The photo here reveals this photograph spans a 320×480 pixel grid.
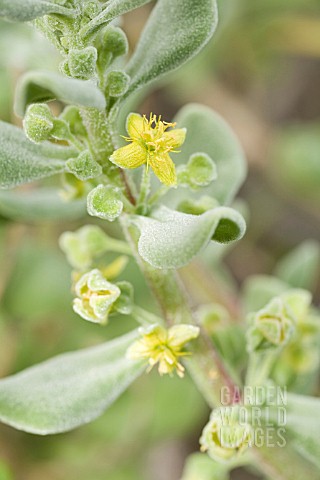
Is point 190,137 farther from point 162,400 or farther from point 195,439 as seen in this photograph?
point 195,439

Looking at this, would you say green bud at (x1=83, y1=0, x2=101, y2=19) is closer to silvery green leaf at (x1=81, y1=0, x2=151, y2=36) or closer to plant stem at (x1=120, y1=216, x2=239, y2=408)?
silvery green leaf at (x1=81, y1=0, x2=151, y2=36)

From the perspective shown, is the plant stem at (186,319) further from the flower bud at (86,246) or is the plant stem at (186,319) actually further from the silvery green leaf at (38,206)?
the silvery green leaf at (38,206)

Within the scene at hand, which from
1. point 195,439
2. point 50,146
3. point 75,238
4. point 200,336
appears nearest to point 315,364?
point 200,336

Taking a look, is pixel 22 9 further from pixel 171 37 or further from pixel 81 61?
pixel 171 37

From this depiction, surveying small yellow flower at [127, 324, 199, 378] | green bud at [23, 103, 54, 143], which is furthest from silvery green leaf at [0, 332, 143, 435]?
green bud at [23, 103, 54, 143]

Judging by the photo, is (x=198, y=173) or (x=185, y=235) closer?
(x=185, y=235)

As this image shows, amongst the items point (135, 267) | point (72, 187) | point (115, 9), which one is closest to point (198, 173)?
point (72, 187)
